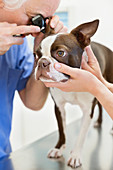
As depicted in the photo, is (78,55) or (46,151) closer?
(78,55)

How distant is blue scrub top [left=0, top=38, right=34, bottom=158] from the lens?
1.11m

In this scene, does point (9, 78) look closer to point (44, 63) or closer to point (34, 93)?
point (34, 93)

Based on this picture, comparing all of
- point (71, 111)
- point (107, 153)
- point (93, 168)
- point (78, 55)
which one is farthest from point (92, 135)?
point (71, 111)

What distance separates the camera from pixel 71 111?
2.56m

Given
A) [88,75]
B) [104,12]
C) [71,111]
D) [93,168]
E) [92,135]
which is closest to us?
[88,75]

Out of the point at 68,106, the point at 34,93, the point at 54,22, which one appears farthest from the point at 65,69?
the point at 68,106

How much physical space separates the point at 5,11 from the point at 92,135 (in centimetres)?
74

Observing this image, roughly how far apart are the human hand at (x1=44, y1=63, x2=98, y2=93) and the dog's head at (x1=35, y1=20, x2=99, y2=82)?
2cm

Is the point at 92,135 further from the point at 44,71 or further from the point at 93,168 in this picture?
the point at 44,71

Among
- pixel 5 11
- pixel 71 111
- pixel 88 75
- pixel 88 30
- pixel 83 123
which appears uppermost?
pixel 5 11

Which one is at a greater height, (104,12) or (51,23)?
(104,12)

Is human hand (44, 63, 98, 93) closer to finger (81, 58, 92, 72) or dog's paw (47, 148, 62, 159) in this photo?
finger (81, 58, 92, 72)

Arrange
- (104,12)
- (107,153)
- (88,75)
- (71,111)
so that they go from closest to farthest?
(88,75) → (107,153) → (104,12) → (71,111)

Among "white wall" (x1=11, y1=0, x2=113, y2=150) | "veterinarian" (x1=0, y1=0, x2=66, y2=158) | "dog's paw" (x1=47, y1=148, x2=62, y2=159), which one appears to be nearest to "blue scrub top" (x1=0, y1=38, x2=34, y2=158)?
"veterinarian" (x1=0, y1=0, x2=66, y2=158)
